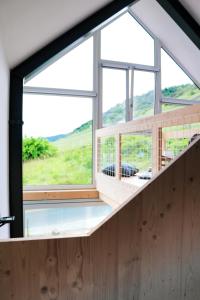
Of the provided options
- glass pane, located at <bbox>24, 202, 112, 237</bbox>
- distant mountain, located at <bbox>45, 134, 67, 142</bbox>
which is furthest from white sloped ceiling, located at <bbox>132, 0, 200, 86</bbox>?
glass pane, located at <bbox>24, 202, 112, 237</bbox>

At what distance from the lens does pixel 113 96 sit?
404cm

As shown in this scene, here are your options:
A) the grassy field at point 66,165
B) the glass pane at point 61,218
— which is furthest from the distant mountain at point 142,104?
the glass pane at point 61,218

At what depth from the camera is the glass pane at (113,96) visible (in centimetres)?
400

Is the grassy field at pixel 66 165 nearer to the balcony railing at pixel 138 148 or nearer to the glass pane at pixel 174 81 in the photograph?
the balcony railing at pixel 138 148

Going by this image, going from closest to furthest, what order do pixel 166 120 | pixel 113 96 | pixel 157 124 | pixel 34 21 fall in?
pixel 34 21, pixel 166 120, pixel 157 124, pixel 113 96

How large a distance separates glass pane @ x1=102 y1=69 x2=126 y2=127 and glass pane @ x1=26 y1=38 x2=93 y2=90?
0.29m

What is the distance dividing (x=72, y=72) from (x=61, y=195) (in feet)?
6.28

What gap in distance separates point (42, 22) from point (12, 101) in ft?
2.55

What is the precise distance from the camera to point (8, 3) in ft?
4.59

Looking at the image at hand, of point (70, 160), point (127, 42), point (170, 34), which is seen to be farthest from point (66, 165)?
point (170, 34)

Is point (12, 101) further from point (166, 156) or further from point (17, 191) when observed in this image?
point (166, 156)

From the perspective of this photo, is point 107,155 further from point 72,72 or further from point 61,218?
point 72,72

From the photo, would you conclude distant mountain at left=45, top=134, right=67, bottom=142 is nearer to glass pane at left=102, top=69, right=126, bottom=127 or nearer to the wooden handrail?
glass pane at left=102, top=69, right=126, bottom=127

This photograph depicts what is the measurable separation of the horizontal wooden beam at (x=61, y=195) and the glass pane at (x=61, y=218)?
12 cm
